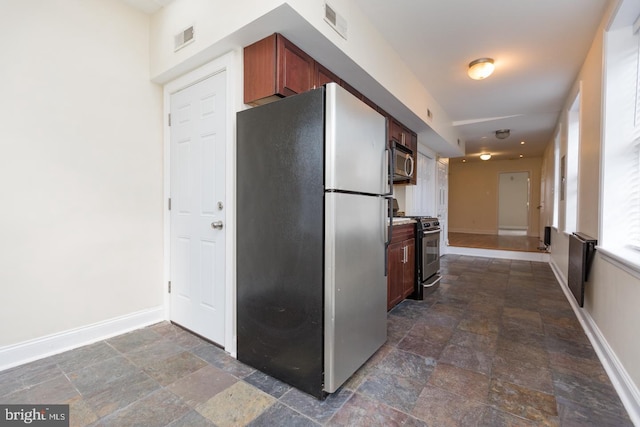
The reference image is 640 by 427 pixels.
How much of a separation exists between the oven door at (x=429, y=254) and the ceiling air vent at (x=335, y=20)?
2.26m

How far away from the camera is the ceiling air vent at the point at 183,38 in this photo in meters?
2.17

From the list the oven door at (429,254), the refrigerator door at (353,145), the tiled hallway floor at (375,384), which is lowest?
the tiled hallway floor at (375,384)

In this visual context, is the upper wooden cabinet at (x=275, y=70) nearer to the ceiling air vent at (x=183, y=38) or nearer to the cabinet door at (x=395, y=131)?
the ceiling air vent at (x=183, y=38)

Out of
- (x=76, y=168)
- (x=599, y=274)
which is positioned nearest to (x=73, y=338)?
(x=76, y=168)

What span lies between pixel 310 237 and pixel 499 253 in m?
5.94

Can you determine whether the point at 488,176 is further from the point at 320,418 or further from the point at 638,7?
the point at 320,418

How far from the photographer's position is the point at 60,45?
208 centimetres

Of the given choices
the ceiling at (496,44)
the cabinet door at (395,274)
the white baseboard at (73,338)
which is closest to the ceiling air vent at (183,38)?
the ceiling at (496,44)

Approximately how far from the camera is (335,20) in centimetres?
201

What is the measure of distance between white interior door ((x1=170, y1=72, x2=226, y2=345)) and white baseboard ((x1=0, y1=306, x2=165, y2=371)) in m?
0.23

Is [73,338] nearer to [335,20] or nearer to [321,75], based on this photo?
[321,75]

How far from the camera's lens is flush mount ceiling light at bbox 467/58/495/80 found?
10.1 ft

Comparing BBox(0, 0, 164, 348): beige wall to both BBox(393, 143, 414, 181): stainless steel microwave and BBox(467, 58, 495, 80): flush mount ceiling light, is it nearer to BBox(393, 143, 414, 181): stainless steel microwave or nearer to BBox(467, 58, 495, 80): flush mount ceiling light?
BBox(393, 143, 414, 181): stainless steel microwave

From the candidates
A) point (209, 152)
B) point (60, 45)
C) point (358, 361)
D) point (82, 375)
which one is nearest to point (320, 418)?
point (358, 361)
